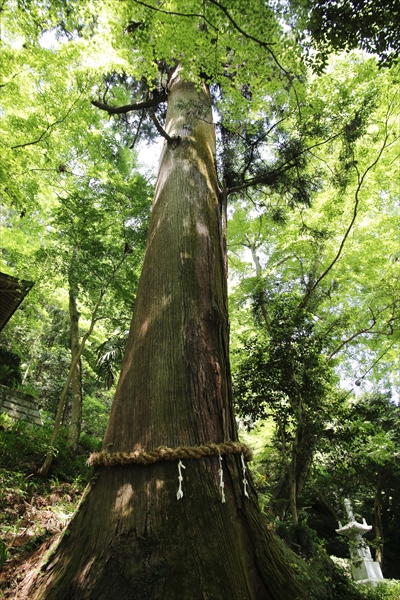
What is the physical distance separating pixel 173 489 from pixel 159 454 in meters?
0.16

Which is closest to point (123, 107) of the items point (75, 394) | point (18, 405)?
point (75, 394)

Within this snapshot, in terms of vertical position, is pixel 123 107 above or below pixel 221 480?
above

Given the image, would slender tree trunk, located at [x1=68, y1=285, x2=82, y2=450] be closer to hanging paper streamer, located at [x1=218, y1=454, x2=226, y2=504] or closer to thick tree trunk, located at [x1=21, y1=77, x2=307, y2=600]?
thick tree trunk, located at [x1=21, y1=77, x2=307, y2=600]

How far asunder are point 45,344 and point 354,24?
14.7 m

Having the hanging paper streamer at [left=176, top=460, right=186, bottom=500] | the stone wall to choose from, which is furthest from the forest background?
the hanging paper streamer at [left=176, top=460, right=186, bottom=500]

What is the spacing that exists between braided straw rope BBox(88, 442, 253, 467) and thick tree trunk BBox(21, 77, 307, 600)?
0.04 m

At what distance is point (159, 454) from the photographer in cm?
163

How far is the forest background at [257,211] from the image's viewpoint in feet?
13.3

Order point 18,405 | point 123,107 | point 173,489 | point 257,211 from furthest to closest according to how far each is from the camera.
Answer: point 18,405, point 257,211, point 123,107, point 173,489

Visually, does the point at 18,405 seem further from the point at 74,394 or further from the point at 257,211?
the point at 257,211


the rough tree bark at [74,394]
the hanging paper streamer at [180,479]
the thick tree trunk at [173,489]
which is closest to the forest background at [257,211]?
the rough tree bark at [74,394]

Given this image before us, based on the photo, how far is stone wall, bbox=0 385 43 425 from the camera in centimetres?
693

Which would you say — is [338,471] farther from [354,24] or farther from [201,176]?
[354,24]

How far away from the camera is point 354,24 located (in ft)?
8.11
